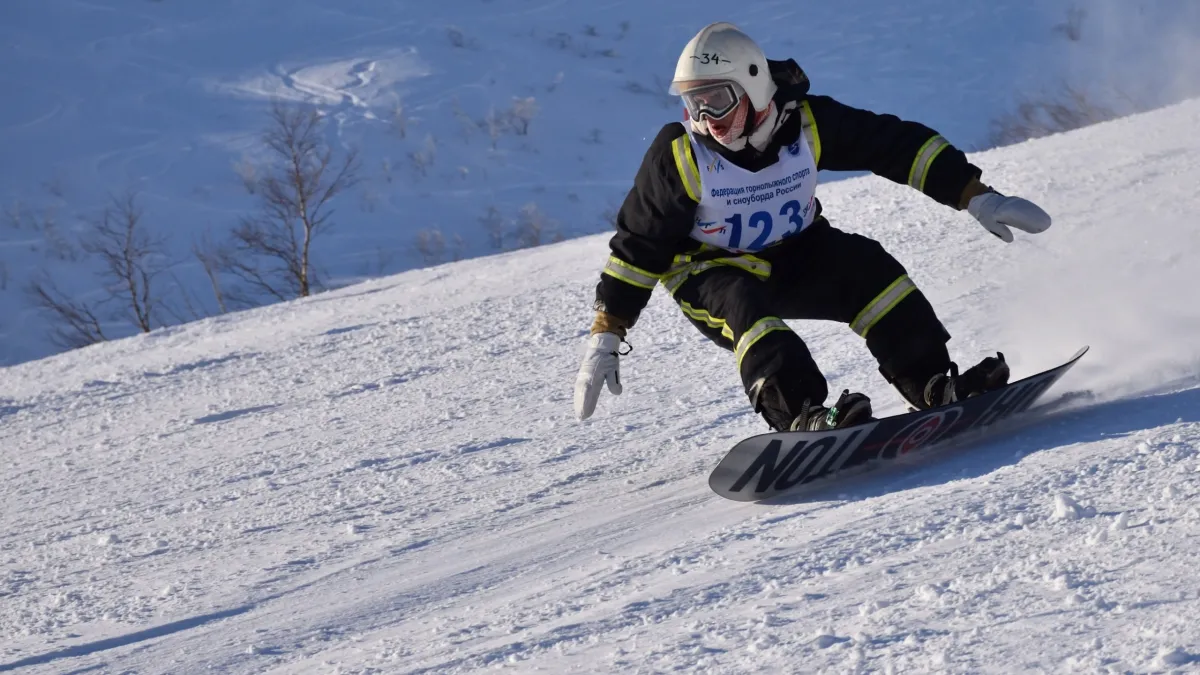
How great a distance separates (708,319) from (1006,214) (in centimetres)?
97

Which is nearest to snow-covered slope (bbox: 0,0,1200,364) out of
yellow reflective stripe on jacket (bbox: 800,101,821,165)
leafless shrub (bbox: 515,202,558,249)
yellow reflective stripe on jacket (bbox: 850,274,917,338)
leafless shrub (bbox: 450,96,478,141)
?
leafless shrub (bbox: 450,96,478,141)

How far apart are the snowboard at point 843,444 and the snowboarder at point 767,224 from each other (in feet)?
0.37

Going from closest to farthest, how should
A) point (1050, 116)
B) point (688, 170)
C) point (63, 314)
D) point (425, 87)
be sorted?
1. point (688, 170)
2. point (63, 314)
3. point (1050, 116)
4. point (425, 87)

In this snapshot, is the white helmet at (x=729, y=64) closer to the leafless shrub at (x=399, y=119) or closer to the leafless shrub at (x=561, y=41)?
the leafless shrub at (x=399, y=119)

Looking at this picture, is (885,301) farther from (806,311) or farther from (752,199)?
(752,199)

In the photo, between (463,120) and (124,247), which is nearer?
(124,247)

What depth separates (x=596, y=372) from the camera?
13.1 ft

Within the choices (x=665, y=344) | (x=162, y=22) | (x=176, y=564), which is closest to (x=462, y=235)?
(x=162, y=22)

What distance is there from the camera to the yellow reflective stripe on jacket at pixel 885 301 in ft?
13.1

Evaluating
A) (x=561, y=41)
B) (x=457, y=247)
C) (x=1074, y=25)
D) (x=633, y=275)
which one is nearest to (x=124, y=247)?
(x=457, y=247)

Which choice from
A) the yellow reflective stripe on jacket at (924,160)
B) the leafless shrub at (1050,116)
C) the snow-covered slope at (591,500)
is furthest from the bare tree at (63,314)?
the yellow reflective stripe on jacket at (924,160)

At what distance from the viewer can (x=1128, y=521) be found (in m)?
2.78

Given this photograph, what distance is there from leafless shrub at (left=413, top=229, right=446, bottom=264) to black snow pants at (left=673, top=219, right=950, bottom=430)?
20398 millimetres

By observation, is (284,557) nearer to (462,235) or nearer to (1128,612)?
(1128,612)
